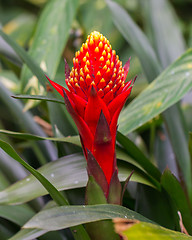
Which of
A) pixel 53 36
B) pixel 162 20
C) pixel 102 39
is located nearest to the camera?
pixel 102 39

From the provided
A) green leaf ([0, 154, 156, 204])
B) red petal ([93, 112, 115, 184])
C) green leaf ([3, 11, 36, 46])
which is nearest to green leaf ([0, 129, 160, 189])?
green leaf ([0, 154, 156, 204])

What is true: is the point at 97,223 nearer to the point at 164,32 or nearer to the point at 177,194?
the point at 177,194

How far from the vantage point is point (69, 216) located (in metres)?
0.42

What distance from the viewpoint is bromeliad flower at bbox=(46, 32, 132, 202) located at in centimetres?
45

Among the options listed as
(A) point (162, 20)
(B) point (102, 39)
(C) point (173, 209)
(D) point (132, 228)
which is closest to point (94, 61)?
(B) point (102, 39)

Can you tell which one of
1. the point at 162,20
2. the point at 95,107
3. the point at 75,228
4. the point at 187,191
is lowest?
the point at 187,191

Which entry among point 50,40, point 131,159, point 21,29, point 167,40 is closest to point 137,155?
point 131,159

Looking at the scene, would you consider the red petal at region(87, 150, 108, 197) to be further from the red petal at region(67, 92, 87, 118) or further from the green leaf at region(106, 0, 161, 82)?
the green leaf at region(106, 0, 161, 82)

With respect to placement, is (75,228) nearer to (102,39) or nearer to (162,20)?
(102,39)

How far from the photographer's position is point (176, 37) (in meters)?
1.13

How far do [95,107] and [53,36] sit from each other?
0.53 meters

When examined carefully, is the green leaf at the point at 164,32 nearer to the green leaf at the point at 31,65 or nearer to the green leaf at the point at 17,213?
the green leaf at the point at 31,65

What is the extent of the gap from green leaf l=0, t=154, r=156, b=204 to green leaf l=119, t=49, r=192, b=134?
11 cm

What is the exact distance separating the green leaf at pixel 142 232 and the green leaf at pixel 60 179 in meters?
0.18
